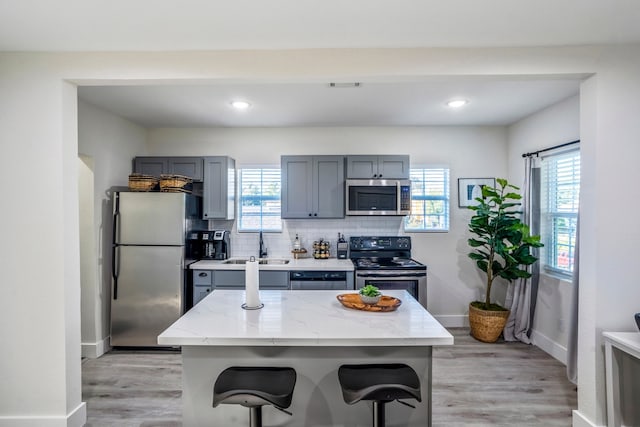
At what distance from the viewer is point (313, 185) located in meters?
4.12

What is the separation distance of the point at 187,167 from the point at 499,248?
374cm

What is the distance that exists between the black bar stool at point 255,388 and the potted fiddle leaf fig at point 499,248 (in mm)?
2883

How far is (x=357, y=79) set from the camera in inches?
90.6

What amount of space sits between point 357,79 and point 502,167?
2973mm

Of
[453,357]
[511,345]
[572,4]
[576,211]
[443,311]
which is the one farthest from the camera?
[443,311]

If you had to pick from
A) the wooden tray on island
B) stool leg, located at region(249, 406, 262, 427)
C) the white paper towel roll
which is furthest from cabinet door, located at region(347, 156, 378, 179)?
stool leg, located at region(249, 406, 262, 427)

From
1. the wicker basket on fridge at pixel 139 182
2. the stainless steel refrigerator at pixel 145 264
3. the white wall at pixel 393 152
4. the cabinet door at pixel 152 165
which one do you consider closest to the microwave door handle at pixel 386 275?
the white wall at pixel 393 152

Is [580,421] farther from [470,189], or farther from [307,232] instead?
[307,232]

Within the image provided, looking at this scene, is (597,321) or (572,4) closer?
(572,4)

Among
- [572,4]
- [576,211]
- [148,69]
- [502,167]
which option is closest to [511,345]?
[576,211]

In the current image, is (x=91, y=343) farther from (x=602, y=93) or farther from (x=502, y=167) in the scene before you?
(x=502, y=167)

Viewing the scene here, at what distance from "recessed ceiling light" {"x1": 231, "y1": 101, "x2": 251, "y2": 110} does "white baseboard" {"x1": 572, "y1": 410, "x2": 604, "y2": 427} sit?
3.72m

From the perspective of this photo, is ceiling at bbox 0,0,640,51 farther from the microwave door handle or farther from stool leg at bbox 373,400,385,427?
the microwave door handle

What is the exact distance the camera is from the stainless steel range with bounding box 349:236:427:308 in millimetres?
3721
